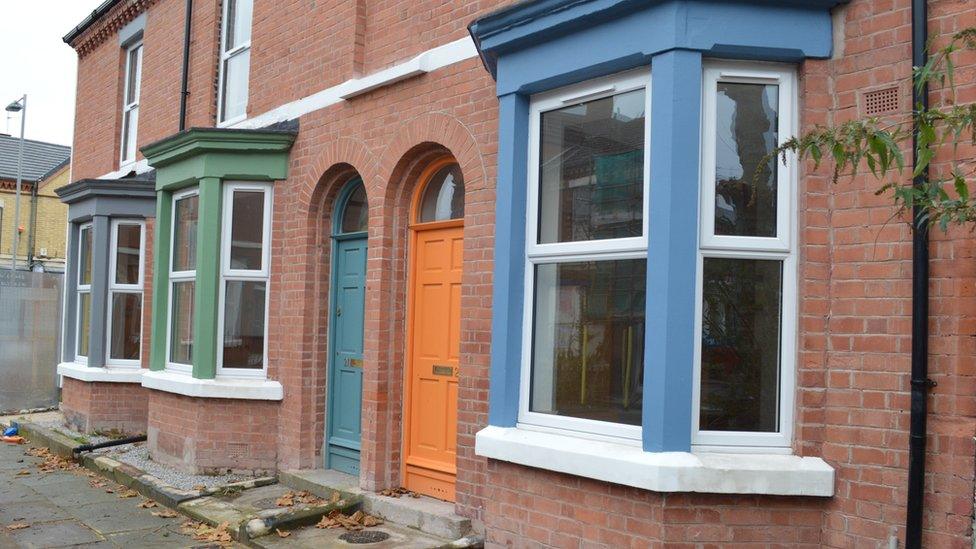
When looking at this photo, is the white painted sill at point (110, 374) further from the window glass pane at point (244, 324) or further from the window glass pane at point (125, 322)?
the window glass pane at point (244, 324)

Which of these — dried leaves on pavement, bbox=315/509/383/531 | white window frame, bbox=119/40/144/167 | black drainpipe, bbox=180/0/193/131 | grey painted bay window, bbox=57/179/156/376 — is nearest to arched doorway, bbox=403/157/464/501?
dried leaves on pavement, bbox=315/509/383/531

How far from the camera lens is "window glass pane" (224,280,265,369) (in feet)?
28.9

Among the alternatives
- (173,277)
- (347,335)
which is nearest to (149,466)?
(173,277)

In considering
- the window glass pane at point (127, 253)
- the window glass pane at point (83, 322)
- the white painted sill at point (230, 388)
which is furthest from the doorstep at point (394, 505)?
the window glass pane at point (83, 322)

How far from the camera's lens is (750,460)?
15.1 ft

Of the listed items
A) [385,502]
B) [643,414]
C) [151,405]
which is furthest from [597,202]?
[151,405]

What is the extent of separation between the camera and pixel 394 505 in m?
6.74

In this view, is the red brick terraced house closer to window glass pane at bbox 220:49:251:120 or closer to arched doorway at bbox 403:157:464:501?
arched doorway at bbox 403:157:464:501

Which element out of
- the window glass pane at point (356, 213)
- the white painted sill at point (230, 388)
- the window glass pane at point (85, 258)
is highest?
the window glass pane at point (356, 213)

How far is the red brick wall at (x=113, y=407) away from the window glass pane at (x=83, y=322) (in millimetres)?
828

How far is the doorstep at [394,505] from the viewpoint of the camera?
621cm

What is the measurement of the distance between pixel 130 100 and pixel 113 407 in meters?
4.57

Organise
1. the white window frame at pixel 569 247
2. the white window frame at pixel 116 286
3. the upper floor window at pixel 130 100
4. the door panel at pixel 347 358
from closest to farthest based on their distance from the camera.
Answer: the white window frame at pixel 569 247 < the door panel at pixel 347 358 < the white window frame at pixel 116 286 < the upper floor window at pixel 130 100

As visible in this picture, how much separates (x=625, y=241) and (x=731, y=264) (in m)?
0.61
